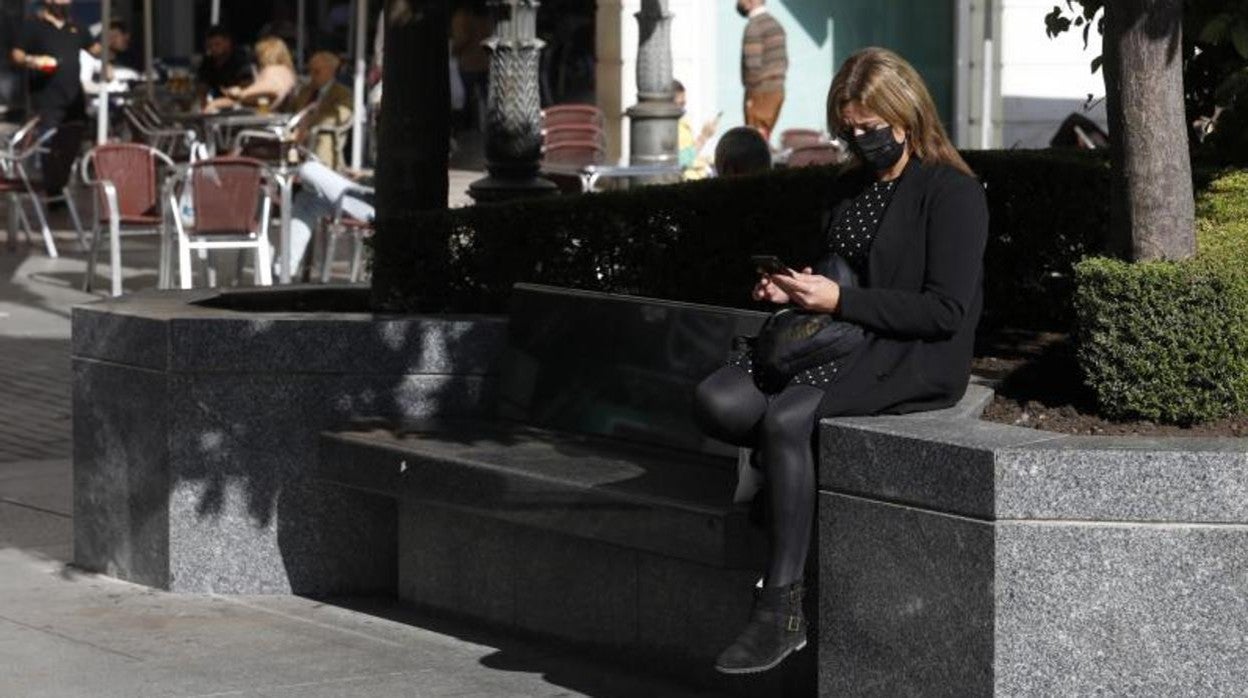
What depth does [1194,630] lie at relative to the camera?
509cm

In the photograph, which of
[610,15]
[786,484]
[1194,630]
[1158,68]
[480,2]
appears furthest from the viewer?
[480,2]

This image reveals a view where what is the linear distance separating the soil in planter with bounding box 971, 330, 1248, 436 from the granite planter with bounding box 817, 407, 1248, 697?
0.95 ft

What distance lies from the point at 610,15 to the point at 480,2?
6.05m

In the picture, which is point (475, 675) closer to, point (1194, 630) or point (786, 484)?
point (786, 484)

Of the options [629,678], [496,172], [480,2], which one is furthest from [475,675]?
[480,2]

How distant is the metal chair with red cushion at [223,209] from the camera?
44.0 feet

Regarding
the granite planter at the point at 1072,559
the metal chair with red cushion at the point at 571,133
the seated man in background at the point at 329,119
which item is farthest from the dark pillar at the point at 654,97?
the granite planter at the point at 1072,559

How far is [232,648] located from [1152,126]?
9.64 feet

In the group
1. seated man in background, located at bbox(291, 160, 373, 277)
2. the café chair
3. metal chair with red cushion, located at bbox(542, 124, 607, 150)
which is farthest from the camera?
metal chair with red cushion, located at bbox(542, 124, 607, 150)

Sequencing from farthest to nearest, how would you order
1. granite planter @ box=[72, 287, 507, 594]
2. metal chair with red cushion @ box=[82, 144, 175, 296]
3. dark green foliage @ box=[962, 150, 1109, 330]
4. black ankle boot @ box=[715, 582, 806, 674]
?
metal chair with red cushion @ box=[82, 144, 175, 296], dark green foliage @ box=[962, 150, 1109, 330], granite planter @ box=[72, 287, 507, 594], black ankle boot @ box=[715, 582, 806, 674]

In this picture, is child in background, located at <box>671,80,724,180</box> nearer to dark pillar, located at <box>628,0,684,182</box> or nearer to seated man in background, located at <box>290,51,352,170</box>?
dark pillar, located at <box>628,0,684,182</box>

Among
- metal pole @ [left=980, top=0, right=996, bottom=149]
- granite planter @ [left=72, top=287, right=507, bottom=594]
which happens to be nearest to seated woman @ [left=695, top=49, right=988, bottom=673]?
granite planter @ [left=72, top=287, right=507, bottom=594]

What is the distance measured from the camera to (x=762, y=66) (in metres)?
16.6

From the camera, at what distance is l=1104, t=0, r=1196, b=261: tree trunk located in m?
5.81
